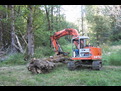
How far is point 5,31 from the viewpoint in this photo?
1572 centimetres

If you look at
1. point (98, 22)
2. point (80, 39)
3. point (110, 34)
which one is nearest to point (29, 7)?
point (80, 39)

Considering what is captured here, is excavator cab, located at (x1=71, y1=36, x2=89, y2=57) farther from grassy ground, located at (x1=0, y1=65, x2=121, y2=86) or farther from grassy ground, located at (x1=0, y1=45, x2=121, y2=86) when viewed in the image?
grassy ground, located at (x1=0, y1=65, x2=121, y2=86)

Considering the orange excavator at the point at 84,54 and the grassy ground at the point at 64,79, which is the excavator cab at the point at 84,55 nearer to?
the orange excavator at the point at 84,54

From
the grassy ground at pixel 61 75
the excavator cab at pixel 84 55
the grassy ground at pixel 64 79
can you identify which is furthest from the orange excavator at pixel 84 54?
the grassy ground at pixel 64 79

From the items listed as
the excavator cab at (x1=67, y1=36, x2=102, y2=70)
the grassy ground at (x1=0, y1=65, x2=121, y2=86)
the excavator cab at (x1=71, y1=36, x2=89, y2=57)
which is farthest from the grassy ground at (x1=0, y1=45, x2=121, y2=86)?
the excavator cab at (x1=71, y1=36, x2=89, y2=57)

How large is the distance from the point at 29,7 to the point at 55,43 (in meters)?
3.08

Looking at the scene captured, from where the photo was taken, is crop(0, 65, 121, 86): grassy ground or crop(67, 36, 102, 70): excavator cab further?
crop(67, 36, 102, 70): excavator cab

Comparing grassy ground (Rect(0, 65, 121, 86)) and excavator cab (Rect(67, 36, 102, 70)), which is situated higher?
excavator cab (Rect(67, 36, 102, 70))

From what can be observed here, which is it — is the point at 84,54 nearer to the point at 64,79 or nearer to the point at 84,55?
the point at 84,55

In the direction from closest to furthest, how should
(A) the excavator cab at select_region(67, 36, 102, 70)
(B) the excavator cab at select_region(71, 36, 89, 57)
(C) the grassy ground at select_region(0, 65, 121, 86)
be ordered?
1. (C) the grassy ground at select_region(0, 65, 121, 86)
2. (A) the excavator cab at select_region(67, 36, 102, 70)
3. (B) the excavator cab at select_region(71, 36, 89, 57)

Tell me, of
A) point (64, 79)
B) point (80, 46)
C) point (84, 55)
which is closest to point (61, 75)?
point (64, 79)

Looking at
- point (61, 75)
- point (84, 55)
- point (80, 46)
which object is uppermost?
point (80, 46)
